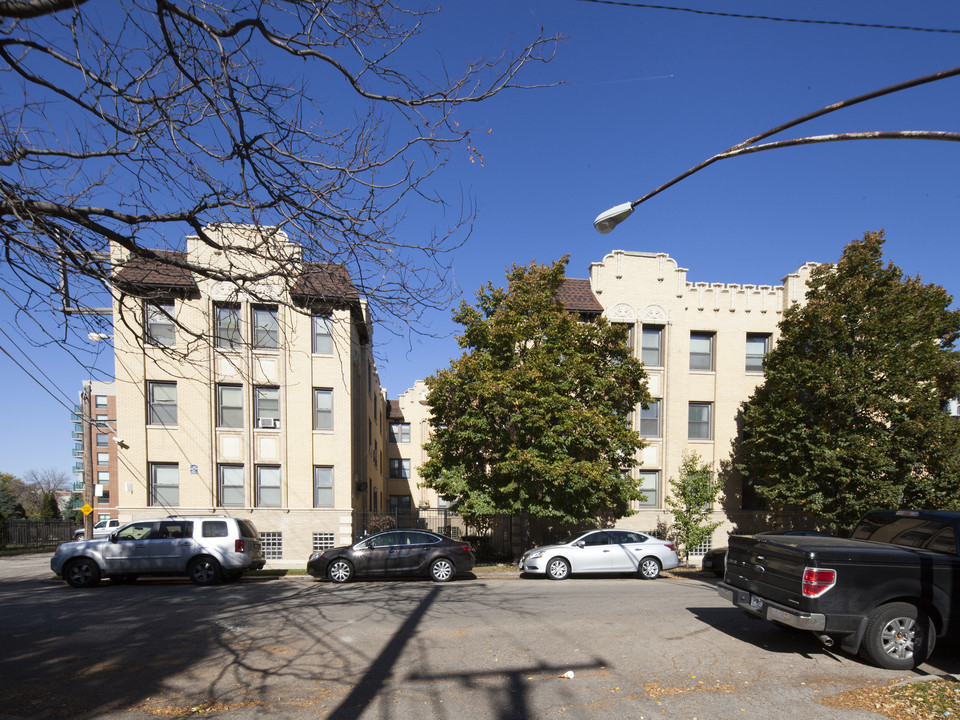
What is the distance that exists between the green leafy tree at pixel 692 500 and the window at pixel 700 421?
6.78 ft

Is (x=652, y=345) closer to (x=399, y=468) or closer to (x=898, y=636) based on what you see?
(x=898, y=636)

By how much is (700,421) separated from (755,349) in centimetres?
358

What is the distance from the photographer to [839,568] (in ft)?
22.1

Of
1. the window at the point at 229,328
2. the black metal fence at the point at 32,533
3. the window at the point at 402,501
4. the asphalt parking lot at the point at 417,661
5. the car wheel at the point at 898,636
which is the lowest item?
the window at the point at 402,501

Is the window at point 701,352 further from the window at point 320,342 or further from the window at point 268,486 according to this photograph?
the window at point 268,486

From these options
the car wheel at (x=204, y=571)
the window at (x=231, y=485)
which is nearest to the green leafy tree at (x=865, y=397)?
the car wheel at (x=204, y=571)

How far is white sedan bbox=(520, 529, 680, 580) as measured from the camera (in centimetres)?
1523

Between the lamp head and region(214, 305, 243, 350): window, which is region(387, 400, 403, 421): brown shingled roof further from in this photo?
the lamp head

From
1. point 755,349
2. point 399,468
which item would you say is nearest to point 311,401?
point 755,349

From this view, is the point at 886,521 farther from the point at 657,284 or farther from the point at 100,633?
the point at 657,284

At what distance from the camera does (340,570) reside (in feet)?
46.5

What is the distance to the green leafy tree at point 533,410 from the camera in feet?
53.9

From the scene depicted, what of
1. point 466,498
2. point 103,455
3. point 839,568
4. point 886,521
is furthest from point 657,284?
point 103,455

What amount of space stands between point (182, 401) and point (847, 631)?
19422 mm
